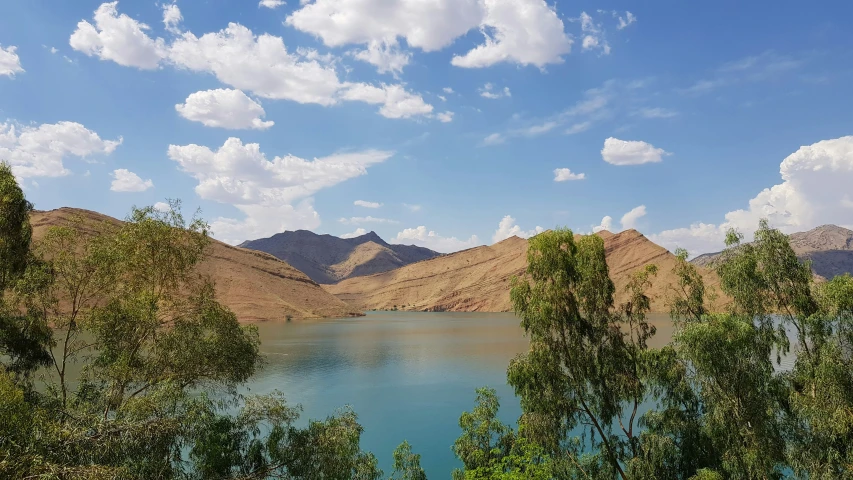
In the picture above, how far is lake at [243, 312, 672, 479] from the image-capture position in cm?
3014

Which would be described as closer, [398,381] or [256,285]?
[398,381]

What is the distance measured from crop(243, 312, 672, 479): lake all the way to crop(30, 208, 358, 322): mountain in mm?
47443

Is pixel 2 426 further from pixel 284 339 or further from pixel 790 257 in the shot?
pixel 284 339

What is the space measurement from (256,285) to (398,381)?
103200 mm

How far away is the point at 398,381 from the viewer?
47000 millimetres

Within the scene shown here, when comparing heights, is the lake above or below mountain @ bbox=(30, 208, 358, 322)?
below

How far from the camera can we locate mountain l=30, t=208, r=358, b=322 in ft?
407

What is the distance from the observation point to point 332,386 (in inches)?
1738

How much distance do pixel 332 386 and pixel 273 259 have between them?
139 meters

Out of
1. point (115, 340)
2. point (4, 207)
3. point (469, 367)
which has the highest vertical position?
point (4, 207)

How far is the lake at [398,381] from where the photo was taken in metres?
30.1

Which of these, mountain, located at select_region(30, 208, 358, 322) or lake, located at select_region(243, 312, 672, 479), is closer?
lake, located at select_region(243, 312, 672, 479)

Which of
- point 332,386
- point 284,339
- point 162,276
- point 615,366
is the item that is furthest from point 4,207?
point 284,339

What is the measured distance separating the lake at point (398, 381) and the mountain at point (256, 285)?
47443 mm
